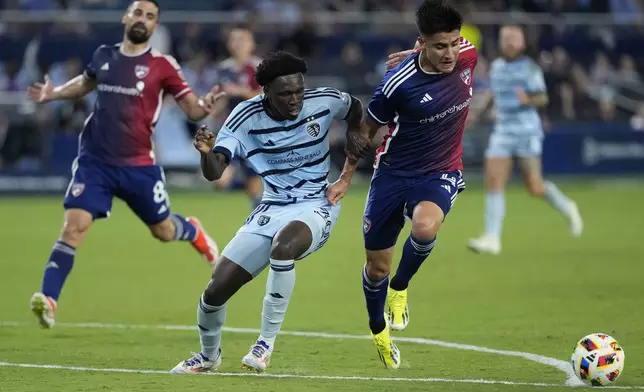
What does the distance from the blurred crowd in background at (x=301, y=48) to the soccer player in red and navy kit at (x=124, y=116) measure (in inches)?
450

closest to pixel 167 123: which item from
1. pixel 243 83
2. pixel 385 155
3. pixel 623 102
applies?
pixel 243 83

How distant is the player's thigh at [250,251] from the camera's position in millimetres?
8078

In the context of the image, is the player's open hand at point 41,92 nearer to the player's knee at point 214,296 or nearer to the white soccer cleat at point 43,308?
the white soccer cleat at point 43,308

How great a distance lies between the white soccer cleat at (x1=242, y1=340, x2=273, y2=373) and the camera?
8.04 m

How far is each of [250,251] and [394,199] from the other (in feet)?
4.02

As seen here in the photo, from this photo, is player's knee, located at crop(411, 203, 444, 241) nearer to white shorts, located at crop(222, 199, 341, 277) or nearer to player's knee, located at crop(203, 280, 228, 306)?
white shorts, located at crop(222, 199, 341, 277)

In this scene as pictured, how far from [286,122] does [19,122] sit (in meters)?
15.9

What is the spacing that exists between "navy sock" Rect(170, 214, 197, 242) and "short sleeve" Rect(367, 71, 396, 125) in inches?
135

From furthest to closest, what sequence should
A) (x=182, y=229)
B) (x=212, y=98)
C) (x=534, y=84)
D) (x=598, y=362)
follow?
(x=534, y=84), (x=182, y=229), (x=212, y=98), (x=598, y=362)

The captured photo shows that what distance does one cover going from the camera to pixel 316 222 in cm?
823

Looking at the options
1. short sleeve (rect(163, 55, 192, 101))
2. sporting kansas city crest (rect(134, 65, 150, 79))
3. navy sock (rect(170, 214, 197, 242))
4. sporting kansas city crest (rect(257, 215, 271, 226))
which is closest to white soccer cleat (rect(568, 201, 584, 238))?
navy sock (rect(170, 214, 197, 242))

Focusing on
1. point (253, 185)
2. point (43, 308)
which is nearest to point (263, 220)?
point (43, 308)

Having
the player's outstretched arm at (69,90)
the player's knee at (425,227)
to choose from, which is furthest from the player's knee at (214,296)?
the player's outstretched arm at (69,90)

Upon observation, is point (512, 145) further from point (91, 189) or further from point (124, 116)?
point (91, 189)
